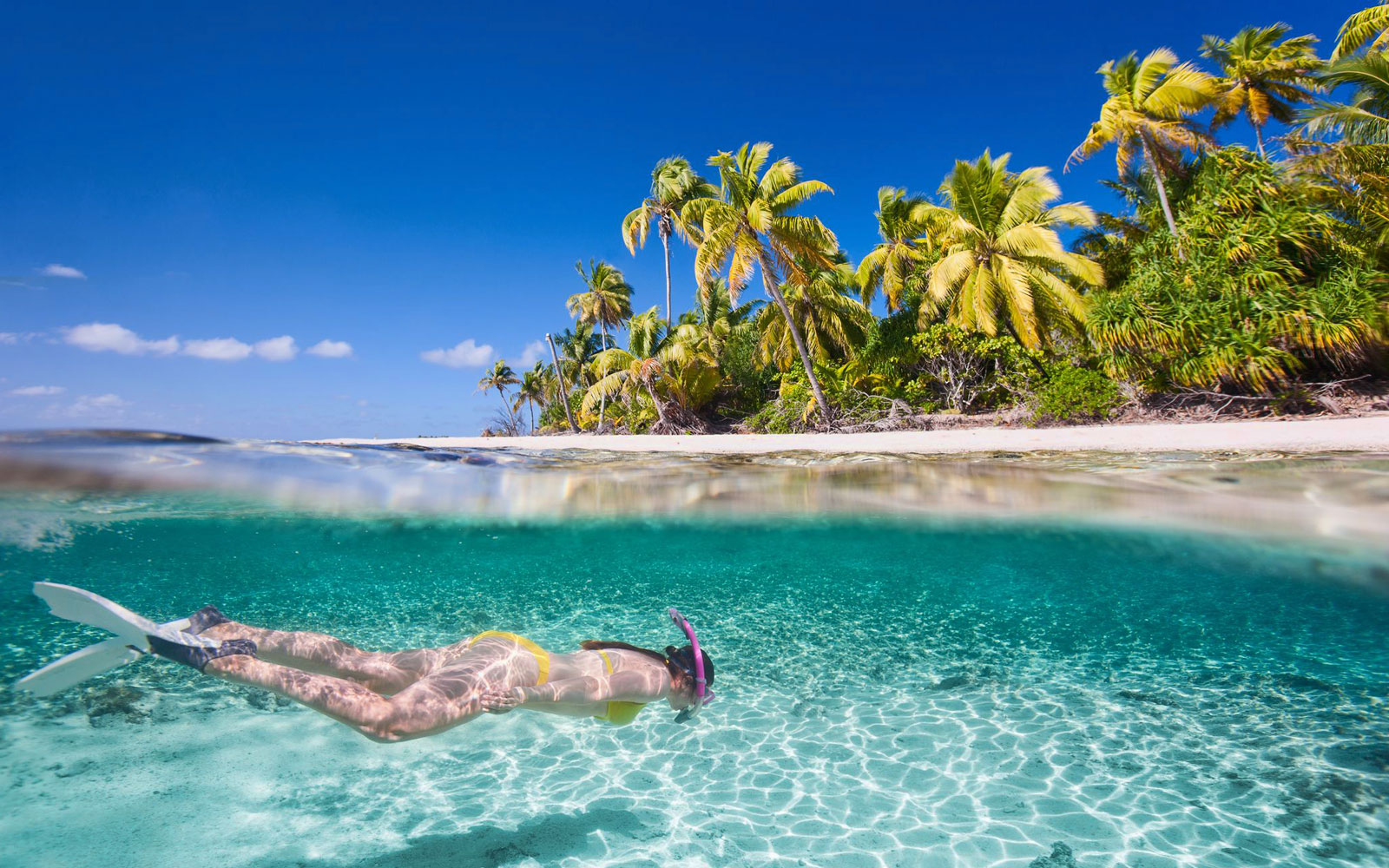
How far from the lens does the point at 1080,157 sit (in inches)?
739

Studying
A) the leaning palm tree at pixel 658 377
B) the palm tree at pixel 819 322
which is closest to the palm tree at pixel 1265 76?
the palm tree at pixel 819 322

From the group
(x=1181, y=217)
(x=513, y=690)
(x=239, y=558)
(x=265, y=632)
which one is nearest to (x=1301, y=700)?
(x=513, y=690)

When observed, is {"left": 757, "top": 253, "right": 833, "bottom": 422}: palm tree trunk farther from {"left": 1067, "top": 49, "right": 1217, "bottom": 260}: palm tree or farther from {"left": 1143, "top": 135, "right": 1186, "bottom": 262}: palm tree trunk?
{"left": 1143, "top": 135, "right": 1186, "bottom": 262}: palm tree trunk

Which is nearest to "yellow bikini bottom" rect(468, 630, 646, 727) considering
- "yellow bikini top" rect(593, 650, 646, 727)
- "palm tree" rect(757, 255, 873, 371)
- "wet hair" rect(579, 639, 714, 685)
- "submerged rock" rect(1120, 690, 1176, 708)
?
"yellow bikini top" rect(593, 650, 646, 727)

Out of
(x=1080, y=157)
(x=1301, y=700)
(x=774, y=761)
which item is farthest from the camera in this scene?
(x=1080, y=157)

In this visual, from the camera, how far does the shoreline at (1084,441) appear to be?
38.5ft

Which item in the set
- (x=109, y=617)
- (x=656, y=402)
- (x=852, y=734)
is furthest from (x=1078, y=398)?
(x=109, y=617)

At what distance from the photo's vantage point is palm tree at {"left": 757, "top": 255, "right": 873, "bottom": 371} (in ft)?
80.5

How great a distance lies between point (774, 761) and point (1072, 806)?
195cm

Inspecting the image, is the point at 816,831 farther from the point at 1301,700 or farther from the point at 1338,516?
the point at 1338,516

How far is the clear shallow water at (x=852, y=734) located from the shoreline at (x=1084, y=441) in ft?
4.78

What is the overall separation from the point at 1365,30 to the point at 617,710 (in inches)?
1021

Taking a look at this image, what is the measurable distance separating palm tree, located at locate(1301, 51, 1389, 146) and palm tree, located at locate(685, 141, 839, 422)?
39.9ft

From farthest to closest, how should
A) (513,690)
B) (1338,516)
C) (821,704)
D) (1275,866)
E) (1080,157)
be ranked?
(1080,157) → (1338,516) → (821,704) → (513,690) → (1275,866)
